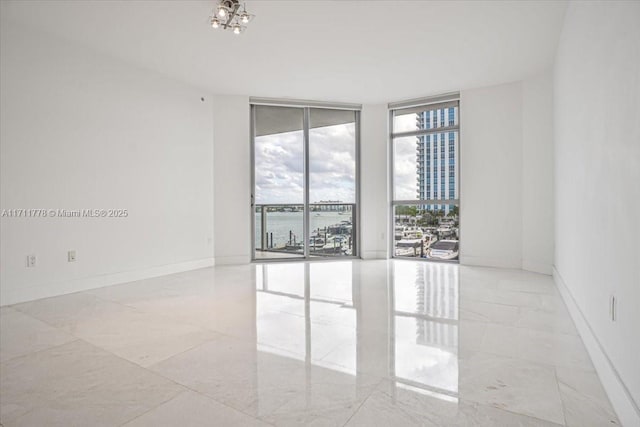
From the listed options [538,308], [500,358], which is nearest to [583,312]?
[538,308]

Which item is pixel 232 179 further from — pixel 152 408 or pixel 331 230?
pixel 152 408

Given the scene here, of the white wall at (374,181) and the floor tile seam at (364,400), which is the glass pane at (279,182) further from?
the floor tile seam at (364,400)

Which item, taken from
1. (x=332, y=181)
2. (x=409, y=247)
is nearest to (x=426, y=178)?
(x=409, y=247)

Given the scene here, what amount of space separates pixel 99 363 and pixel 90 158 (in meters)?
2.83

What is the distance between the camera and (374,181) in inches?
248

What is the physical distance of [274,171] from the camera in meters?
6.10

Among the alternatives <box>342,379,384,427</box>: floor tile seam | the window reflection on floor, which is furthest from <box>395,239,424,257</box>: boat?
<box>342,379,384,427</box>: floor tile seam

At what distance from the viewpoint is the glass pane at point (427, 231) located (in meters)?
5.88

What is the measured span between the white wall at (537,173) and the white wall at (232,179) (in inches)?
163

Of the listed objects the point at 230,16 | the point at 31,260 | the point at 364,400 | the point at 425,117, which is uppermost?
the point at 230,16

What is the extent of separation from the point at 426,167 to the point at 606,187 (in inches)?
166

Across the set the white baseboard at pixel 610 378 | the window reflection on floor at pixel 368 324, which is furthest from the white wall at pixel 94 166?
the white baseboard at pixel 610 378

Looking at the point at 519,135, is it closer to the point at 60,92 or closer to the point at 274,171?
the point at 274,171

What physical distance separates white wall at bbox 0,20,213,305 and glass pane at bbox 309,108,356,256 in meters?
1.78
